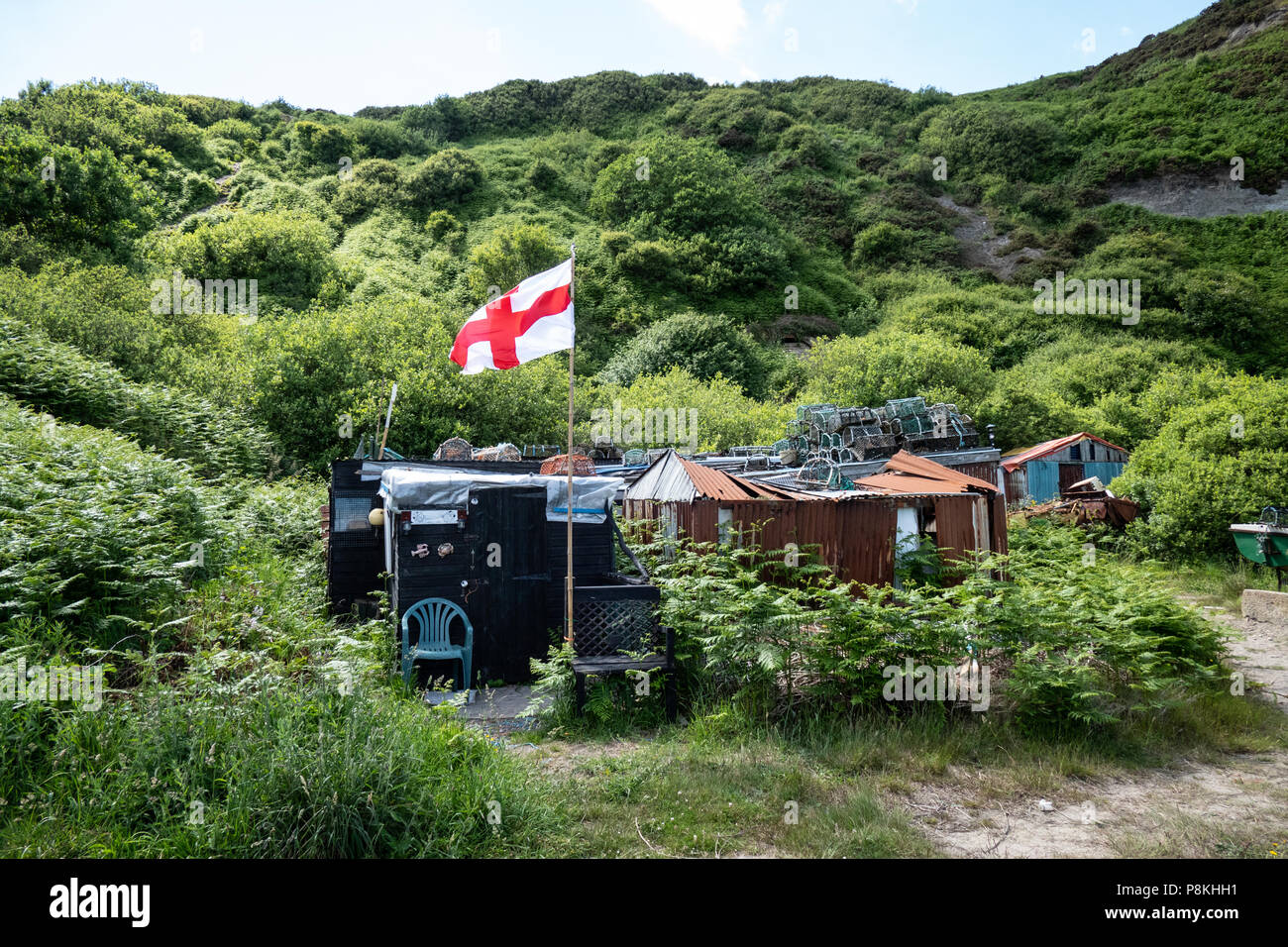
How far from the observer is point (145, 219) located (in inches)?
1166

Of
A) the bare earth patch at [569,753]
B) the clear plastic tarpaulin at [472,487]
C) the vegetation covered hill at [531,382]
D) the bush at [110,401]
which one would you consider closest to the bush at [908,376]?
the vegetation covered hill at [531,382]

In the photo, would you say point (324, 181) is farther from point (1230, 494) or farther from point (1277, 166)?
point (1277, 166)

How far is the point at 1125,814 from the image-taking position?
5.65 metres

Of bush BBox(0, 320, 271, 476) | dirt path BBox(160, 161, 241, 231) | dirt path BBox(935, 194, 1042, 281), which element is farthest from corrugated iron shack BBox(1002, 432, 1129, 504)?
dirt path BBox(160, 161, 241, 231)

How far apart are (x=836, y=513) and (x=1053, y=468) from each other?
19.1 metres

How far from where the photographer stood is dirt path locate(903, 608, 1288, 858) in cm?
504

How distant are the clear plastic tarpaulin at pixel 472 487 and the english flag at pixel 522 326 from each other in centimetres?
154

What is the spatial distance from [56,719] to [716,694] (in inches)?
219

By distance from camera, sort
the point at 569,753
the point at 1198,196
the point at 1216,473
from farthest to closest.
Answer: the point at 1198,196, the point at 1216,473, the point at 569,753

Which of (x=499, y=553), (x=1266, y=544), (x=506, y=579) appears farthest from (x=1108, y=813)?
(x=1266, y=544)

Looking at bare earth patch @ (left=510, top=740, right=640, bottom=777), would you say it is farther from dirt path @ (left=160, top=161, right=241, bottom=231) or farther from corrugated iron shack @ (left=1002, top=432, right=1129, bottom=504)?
dirt path @ (left=160, top=161, right=241, bottom=231)

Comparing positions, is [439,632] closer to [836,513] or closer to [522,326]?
[522,326]

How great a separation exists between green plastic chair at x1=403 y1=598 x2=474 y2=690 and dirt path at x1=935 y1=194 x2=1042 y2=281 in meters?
63.2
